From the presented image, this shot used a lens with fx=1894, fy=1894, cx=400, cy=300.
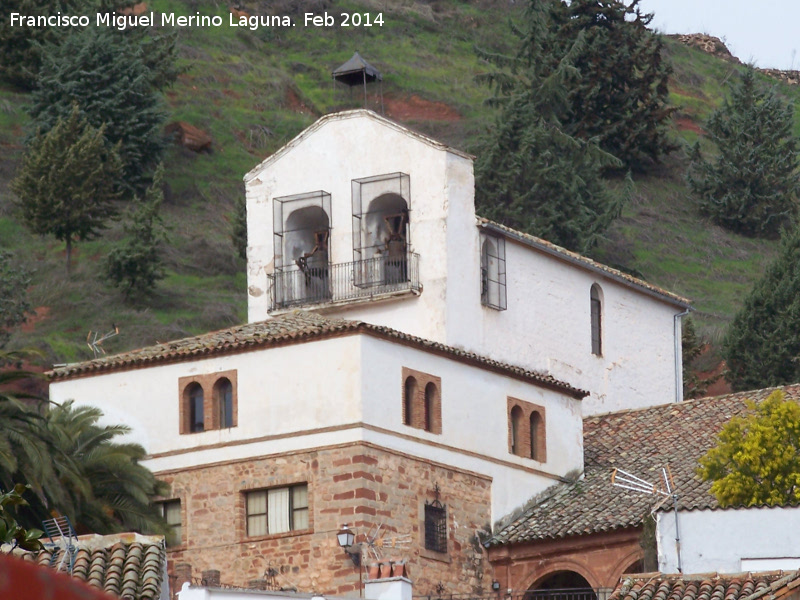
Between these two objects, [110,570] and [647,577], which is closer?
[110,570]

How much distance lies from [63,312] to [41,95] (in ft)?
47.7

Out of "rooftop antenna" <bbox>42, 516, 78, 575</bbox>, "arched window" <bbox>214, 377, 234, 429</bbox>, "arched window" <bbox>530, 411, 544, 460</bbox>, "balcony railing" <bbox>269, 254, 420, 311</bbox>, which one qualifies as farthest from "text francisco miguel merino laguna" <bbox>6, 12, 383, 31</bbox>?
"rooftop antenna" <bbox>42, 516, 78, 575</bbox>

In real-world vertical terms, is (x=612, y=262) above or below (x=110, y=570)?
above

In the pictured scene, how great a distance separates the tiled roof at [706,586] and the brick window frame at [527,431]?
448 inches

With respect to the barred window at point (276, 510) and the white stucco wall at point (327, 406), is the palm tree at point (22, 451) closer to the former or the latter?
the white stucco wall at point (327, 406)

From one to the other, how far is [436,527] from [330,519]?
7.85 feet

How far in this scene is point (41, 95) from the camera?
7288 cm

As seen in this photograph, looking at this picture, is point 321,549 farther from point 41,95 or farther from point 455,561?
point 41,95

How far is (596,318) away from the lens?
144 feet

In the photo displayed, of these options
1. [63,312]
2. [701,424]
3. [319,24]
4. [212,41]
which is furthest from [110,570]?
[319,24]

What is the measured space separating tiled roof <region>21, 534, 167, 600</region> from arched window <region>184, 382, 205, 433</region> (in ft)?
32.3

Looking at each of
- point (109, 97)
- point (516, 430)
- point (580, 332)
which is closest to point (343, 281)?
point (516, 430)

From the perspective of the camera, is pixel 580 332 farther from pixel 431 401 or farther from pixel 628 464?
pixel 431 401

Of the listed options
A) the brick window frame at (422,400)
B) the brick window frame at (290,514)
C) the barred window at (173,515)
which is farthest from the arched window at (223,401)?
the brick window frame at (422,400)
